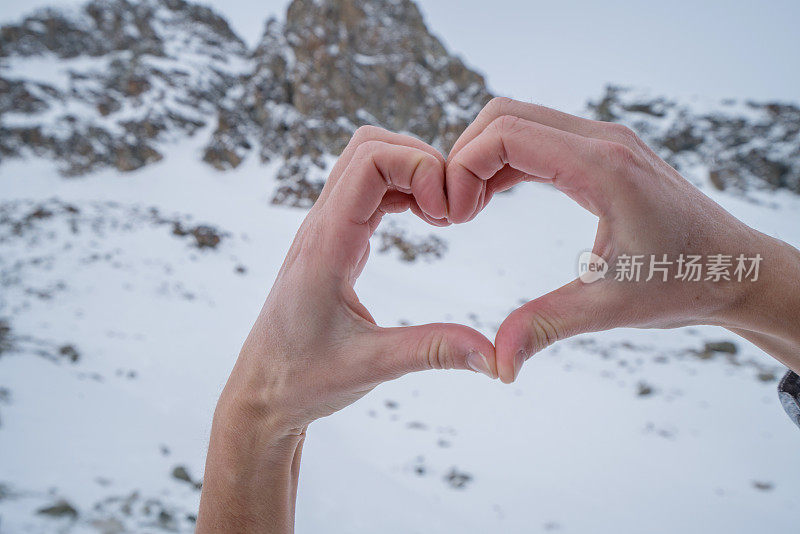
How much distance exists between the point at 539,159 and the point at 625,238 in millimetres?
467

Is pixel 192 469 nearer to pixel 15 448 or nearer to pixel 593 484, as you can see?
pixel 15 448

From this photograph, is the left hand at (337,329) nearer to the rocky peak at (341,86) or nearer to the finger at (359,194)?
the finger at (359,194)

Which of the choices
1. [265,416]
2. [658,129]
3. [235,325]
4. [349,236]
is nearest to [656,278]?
[349,236]

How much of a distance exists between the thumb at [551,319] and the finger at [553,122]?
714mm

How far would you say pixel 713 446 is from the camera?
Result: 5801 mm

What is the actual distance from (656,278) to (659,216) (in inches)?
10.0

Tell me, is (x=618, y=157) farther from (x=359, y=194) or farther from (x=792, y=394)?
(x=792, y=394)

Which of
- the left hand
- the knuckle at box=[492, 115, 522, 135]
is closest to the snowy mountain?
the left hand

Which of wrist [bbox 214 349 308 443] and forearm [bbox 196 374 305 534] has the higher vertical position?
wrist [bbox 214 349 308 443]

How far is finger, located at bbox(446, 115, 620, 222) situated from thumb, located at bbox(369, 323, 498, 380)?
61 centimetres

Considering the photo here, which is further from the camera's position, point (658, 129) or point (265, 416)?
point (658, 129)

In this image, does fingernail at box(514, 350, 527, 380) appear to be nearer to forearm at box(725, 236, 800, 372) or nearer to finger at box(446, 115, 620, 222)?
finger at box(446, 115, 620, 222)

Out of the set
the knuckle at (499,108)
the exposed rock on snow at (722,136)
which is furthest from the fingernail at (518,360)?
the exposed rock on snow at (722,136)

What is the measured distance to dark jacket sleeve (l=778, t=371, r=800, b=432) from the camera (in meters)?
1.93
